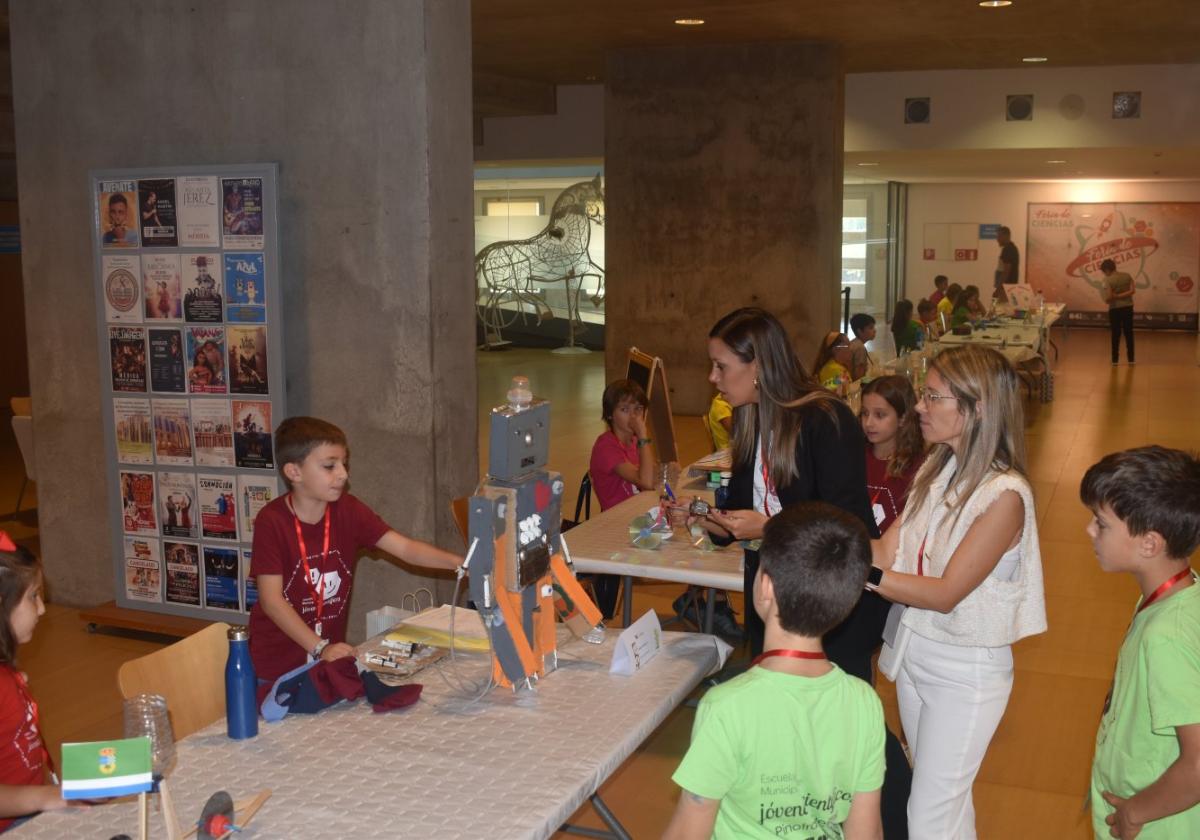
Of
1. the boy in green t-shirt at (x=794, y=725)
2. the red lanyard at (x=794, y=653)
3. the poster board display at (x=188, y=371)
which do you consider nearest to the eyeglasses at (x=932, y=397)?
the boy in green t-shirt at (x=794, y=725)

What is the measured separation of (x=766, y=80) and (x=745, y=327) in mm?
9319

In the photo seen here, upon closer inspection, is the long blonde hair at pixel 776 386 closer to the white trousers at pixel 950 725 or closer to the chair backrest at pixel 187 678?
the white trousers at pixel 950 725

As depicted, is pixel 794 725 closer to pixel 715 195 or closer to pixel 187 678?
pixel 187 678

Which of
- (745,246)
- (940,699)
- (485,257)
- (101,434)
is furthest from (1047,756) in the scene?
(485,257)

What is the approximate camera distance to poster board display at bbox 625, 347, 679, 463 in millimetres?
5746

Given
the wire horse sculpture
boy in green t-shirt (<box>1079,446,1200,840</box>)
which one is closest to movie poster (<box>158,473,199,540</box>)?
boy in green t-shirt (<box>1079,446,1200,840</box>)

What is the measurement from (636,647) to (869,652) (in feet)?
1.95

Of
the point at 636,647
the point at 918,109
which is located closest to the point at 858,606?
the point at 636,647

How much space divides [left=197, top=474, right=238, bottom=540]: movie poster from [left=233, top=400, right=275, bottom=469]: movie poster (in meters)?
0.15

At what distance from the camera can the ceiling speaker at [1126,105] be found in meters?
12.8

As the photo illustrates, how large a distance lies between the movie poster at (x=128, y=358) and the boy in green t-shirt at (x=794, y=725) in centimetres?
431

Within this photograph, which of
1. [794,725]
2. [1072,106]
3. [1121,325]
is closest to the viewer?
[794,725]

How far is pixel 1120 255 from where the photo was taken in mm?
24219

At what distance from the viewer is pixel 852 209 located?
76.2 feet
